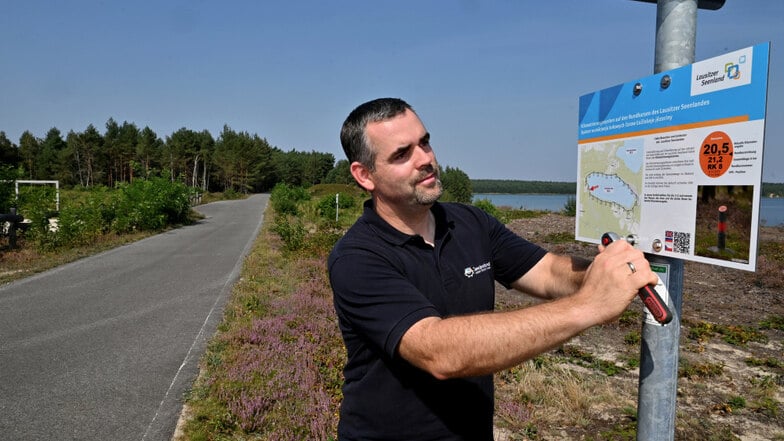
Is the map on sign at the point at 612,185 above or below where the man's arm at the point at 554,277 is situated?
above

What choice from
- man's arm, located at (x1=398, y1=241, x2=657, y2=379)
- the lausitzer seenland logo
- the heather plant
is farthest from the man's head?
the heather plant

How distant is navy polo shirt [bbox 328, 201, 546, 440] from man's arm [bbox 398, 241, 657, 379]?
133 millimetres

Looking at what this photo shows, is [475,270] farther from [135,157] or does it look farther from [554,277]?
[135,157]

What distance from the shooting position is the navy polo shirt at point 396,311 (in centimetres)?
176

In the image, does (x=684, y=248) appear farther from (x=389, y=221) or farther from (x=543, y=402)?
(x=543, y=402)

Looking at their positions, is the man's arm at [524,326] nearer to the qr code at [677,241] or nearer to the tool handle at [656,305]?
the tool handle at [656,305]

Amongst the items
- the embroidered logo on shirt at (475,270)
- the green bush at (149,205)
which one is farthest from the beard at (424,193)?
the green bush at (149,205)

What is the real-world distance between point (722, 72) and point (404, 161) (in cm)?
108

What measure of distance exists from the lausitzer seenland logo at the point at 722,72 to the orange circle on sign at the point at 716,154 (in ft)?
0.50

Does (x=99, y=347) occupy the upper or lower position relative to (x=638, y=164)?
lower

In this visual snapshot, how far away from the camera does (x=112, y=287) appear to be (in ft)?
34.1

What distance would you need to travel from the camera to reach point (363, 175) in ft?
7.23

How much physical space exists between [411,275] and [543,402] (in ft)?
11.3


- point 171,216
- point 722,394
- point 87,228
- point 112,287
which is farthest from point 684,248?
point 171,216
